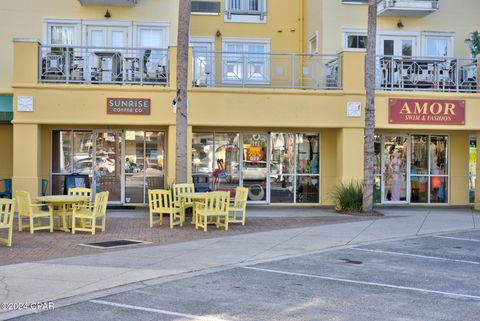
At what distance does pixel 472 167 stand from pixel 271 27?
9.04m

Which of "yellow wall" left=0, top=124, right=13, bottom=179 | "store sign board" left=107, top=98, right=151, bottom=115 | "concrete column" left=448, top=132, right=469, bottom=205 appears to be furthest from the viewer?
"concrete column" left=448, top=132, right=469, bottom=205

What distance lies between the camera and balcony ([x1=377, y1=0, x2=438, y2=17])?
2170 cm

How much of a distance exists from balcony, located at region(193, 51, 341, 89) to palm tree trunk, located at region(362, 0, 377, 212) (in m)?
1.58

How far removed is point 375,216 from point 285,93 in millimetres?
4602

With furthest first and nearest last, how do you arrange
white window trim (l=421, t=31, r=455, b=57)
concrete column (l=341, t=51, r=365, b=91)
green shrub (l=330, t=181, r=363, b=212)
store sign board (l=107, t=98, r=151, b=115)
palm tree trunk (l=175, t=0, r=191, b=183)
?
white window trim (l=421, t=31, r=455, b=57), concrete column (l=341, t=51, r=365, b=91), green shrub (l=330, t=181, r=363, b=212), store sign board (l=107, t=98, r=151, b=115), palm tree trunk (l=175, t=0, r=191, b=183)

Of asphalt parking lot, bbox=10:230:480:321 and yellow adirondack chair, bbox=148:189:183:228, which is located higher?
yellow adirondack chair, bbox=148:189:183:228

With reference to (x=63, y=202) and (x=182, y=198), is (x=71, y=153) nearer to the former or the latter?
(x=182, y=198)

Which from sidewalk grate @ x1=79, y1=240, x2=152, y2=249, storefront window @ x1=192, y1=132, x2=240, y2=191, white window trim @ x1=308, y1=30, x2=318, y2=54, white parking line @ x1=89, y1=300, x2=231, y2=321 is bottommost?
white parking line @ x1=89, y1=300, x2=231, y2=321

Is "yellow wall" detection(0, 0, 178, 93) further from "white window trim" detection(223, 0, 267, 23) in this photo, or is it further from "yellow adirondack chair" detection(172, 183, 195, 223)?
"yellow adirondack chair" detection(172, 183, 195, 223)

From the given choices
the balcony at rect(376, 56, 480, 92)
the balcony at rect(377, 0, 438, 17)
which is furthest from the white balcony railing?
the balcony at rect(376, 56, 480, 92)

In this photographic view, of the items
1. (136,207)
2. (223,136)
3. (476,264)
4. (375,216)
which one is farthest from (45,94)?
(476,264)

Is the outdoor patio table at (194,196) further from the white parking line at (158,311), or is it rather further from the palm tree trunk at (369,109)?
the white parking line at (158,311)

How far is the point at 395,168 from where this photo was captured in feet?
71.2

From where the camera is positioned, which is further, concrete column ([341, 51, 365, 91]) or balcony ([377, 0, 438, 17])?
balcony ([377, 0, 438, 17])
